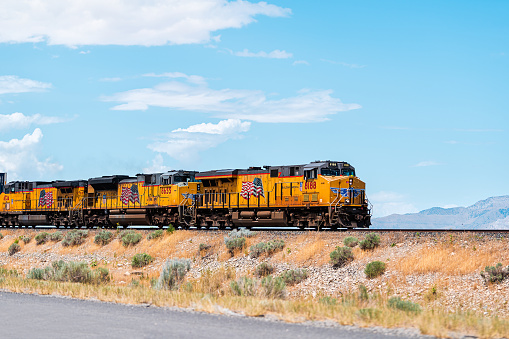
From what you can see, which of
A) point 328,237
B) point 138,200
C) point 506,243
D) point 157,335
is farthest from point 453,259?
point 138,200

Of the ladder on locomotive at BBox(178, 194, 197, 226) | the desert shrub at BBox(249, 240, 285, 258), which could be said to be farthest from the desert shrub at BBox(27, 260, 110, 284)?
the ladder on locomotive at BBox(178, 194, 197, 226)

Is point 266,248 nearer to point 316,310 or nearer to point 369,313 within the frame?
point 316,310

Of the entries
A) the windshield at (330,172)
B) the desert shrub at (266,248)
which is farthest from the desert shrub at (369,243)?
the windshield at (330,172)

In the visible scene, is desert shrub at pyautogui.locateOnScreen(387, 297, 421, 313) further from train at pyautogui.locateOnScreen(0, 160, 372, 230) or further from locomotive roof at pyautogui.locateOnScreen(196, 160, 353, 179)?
locomotive roof at pyautogui.locateOnScreen(196, 160, 353, 179)

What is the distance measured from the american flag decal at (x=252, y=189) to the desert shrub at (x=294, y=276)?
33.0ft

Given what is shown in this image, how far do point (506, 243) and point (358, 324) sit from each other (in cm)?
1104

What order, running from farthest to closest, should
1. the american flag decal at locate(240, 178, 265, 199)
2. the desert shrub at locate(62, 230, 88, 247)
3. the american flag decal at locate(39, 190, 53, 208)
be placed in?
the american flag decal at locate(39, 190, 53, 208) < the desert shrub at locate(62, 230, 88, 247) < the american flag decal at locate(240, 178, 265, 199)

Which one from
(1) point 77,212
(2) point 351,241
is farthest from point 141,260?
(1) point 77,212

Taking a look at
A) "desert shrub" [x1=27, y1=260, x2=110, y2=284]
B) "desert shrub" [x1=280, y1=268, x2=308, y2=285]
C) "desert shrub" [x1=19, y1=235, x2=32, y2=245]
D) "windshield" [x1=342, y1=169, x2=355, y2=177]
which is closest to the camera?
"desert shrub" [x1=27, y1=260, x2=110, y2=284]

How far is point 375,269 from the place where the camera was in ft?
65.2

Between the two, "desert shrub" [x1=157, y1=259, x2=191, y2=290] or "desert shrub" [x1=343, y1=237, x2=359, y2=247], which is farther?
"desert shrub" [x1=343, y1=237, x2=359, y2=247]

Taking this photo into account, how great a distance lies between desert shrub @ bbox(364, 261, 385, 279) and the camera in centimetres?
1984

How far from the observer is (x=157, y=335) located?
381 inches

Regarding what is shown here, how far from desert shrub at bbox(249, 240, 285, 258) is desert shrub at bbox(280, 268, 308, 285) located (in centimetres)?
347
